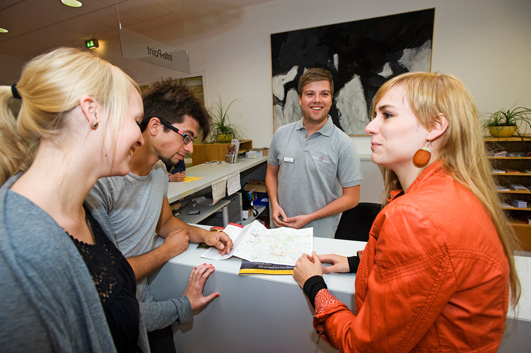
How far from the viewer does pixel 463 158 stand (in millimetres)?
635

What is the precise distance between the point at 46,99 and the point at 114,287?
48 centimetres

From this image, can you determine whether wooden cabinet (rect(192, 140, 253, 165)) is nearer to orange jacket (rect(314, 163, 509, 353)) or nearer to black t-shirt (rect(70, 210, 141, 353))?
black t-shirt (rect(70, 210, 141, 353))

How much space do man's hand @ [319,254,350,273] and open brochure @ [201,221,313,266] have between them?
77 millimetres

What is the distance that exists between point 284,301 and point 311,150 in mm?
1054

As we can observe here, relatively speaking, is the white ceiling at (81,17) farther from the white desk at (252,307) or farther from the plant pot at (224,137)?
the white desk at (252,307)

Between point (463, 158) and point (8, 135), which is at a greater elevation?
point (8, 135)

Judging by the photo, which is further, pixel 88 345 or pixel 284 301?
pixel 284 301

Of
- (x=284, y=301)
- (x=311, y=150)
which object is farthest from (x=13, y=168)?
(x=311, y=150)

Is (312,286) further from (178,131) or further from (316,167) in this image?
(316,167)

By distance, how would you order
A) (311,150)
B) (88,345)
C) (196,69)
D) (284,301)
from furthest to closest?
1. (196,69)
2. (311,150)
3. (284,301)
4. (88,345)

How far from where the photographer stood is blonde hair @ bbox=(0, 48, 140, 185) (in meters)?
0.52

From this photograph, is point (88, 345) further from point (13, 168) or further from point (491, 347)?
point (491, 347)

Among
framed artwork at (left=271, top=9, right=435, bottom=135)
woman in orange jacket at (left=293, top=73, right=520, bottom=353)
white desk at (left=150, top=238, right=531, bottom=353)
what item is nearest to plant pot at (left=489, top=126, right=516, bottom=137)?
framed artwork at (left=271, top=9, right=435, bottom=135)

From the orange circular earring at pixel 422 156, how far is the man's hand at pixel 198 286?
30.8 inches
